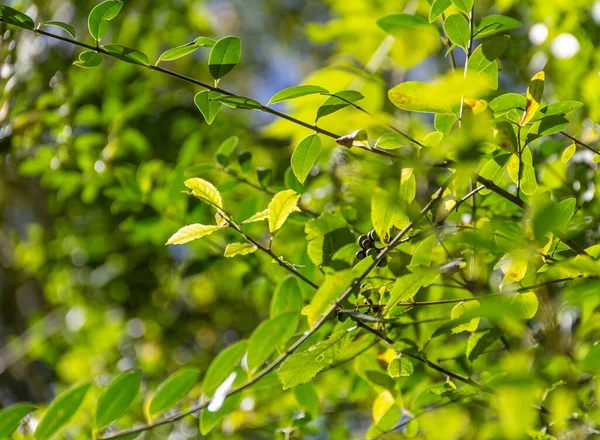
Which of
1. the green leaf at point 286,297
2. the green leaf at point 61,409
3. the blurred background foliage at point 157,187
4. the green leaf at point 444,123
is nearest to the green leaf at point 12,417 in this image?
the green leaf at point 61,409

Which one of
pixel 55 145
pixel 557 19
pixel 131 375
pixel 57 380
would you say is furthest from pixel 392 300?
pixel 57 380

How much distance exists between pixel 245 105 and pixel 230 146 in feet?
0.97

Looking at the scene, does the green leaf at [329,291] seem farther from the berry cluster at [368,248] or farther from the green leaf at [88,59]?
the green leaf at [88,59]

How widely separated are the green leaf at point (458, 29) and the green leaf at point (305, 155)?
15cm

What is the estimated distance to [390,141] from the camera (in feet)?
1.85

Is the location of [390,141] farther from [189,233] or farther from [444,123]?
[189,233]

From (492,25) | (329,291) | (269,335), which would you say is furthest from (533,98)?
(269,335)

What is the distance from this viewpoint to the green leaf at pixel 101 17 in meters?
0.59

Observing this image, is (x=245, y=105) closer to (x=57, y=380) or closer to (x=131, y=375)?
(x=131, y=375)

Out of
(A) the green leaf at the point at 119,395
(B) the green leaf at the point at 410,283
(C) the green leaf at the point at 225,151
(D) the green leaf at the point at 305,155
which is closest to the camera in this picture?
(B) the green leaf at the point at 410,283

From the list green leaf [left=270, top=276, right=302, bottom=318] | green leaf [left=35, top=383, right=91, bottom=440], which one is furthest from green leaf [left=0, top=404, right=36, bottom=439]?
green leaf [left=270, top=276, right=302, bottom=318]

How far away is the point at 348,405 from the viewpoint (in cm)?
126

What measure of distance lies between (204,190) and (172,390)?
26 cm

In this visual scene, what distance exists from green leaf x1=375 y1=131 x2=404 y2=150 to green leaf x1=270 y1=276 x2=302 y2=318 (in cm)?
21
